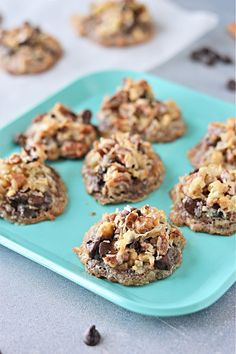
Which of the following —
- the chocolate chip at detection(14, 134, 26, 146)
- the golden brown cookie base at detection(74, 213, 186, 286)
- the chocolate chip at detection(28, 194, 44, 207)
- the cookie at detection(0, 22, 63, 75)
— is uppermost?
the chocolate chip at detection(28, 194, 44, 207)

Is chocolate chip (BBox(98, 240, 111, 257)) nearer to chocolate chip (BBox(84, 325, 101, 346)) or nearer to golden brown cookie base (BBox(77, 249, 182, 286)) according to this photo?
golden brown cookie base (BBox(77, 249, 182, 286))

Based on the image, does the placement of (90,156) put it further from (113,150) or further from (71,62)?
(71,62)

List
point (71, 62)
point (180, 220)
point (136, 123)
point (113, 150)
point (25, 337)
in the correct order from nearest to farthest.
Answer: point (25, 337)
point (180, 220)
point (113, 150)
point (136, 123)
point (71, 62)

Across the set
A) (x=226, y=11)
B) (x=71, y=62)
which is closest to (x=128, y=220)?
(x=71, y=62)

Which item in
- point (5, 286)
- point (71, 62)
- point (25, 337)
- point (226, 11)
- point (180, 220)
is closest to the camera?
point (25, 337)

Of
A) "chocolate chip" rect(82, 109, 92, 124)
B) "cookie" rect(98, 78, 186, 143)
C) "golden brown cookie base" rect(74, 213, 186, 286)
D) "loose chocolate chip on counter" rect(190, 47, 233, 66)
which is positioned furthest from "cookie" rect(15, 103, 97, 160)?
"loose chocolate chip on counter" rect(190, 47, 233, 66)

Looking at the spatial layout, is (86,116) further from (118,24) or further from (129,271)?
(118,24)

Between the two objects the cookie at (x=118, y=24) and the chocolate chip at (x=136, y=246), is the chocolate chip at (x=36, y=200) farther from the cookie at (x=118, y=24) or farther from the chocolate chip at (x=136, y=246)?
the cookie at (x=118, y=24)

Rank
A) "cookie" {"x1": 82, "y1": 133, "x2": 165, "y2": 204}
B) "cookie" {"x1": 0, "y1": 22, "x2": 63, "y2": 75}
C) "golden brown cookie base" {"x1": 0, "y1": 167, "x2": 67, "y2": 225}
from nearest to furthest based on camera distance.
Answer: "golden brown cookie base" {"x1": 0, "y1": 167, "x2": 67, "y2": 225}, "cookie" {"x1": 82, "y1": 133, "x2": 165, "y2": 204}, "cookie" {"x1": 0, "y1": 22, "x2": 63, "y2": 75}
